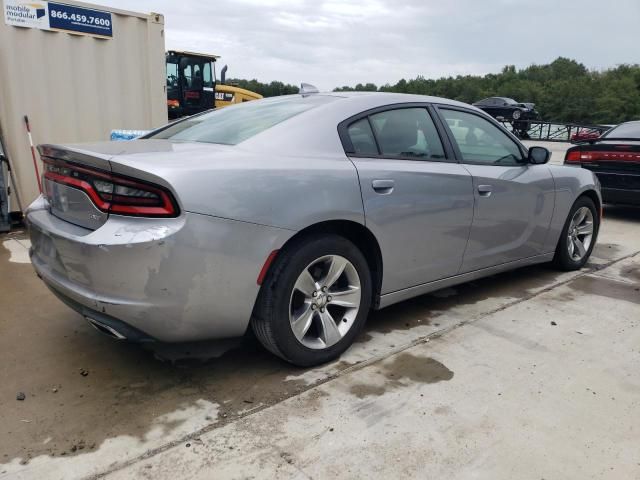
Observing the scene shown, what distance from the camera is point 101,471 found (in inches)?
79.4

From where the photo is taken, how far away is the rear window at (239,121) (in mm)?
2908

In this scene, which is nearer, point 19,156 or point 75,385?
point 75,385

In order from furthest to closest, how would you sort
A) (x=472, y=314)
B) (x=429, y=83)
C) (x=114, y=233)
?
(x=429, y=83), (x=472, y=314), (x=114, y=233)

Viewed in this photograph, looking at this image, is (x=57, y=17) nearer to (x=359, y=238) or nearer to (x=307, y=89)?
(x=307, y=89)

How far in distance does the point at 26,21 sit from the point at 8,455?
4989 millimetres

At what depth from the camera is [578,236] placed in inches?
190

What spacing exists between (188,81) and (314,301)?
1486 centimetres

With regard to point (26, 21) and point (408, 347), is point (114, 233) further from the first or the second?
point (26, 21)

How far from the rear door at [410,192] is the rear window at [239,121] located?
362mm

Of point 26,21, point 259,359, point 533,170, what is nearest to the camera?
Answer: point 259,359

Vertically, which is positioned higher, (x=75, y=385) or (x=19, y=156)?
(x=19, y=156)

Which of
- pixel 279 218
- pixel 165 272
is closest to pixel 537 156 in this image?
pixel 279 218

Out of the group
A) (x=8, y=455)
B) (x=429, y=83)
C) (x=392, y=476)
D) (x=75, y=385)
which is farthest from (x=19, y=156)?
(x=429, y=83)

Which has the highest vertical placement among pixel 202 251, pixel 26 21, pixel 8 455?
pixel 26 21
